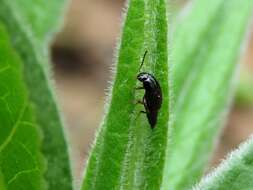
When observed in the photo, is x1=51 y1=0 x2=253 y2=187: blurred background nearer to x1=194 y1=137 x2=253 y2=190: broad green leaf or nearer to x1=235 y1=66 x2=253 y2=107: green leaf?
x1=235 y1=66 x2=253 y2=107: green leaf

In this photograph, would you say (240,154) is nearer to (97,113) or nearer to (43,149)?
(43,149)

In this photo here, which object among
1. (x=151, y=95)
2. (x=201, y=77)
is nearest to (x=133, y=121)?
(x=151, y=95)

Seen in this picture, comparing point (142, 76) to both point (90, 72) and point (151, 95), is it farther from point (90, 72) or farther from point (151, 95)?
point (90, 72)

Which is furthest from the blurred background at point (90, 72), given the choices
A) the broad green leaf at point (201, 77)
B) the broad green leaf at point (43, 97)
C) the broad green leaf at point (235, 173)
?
the broad green leaf at point (235, 173)

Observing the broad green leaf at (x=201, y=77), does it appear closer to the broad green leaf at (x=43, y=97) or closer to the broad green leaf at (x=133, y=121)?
the broad green leaf at (x=43, y=97)

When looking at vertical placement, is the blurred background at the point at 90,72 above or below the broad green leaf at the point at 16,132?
below
